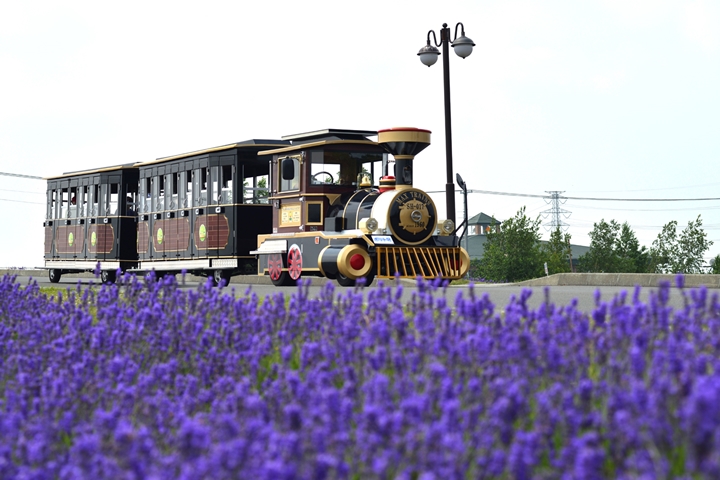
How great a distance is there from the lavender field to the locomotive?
7973 mm

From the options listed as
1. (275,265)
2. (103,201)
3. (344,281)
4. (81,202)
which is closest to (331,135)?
(275,265)

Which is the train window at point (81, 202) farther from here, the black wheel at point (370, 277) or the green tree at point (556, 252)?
the green tree at point (556, 252)

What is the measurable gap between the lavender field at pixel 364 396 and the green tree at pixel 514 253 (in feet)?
161

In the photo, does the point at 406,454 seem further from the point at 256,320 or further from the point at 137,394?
the point at 256,320

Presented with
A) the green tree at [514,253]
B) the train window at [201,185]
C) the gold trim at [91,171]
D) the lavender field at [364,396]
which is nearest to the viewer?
the lavender field at [364,396]

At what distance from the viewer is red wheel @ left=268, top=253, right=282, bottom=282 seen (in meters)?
18.7

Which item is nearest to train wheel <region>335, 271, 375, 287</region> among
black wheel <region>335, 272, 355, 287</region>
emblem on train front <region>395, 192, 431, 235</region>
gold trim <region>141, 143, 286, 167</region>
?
black wheel <region>335, 272, 355, 287</region>

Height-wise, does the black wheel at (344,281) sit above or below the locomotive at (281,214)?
below

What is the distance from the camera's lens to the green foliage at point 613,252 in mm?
66250

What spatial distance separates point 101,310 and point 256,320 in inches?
68.9

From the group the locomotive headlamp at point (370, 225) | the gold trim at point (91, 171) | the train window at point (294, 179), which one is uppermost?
the gold trim at point (91, 171)

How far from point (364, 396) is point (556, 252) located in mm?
58947

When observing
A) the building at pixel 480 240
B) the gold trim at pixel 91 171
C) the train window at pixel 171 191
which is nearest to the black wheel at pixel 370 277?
the train window at pixel 171 191

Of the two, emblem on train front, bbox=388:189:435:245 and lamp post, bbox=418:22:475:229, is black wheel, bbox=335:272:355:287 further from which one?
lamp post, bbox=418:22:475:229
